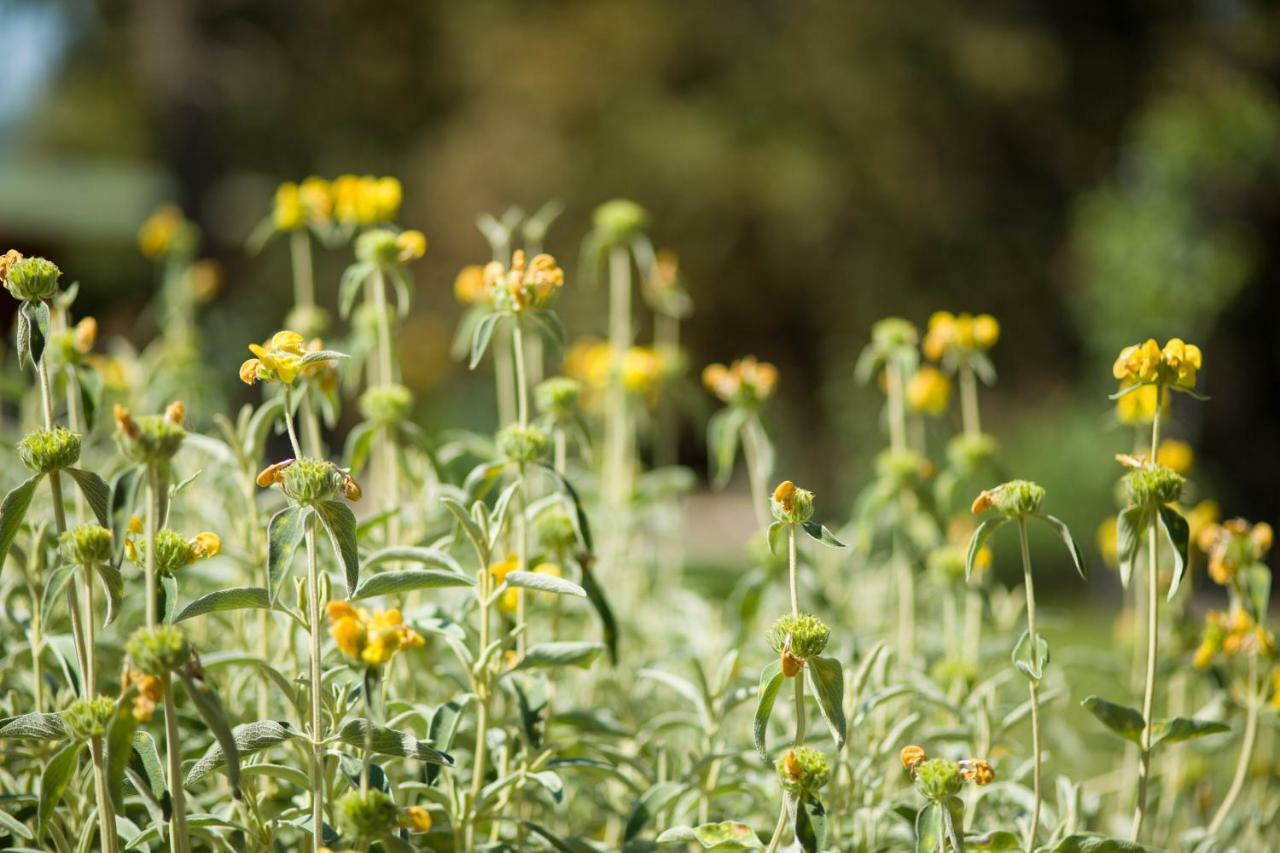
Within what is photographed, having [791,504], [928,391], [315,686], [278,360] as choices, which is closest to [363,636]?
[315,686]

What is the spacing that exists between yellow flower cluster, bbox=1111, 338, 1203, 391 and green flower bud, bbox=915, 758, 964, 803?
0.31m

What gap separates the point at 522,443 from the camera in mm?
932

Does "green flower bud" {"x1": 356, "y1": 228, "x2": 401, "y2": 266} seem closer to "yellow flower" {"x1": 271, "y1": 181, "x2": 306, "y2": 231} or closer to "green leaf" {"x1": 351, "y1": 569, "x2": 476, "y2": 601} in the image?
"yellow flower" {"x1": 271, "y1": 181, "x2": 306, "y2": 231}

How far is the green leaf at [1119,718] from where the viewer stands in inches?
33.7

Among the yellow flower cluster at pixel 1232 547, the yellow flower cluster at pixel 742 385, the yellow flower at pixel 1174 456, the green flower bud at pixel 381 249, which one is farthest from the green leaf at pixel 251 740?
the yellow flower at pixel 1174 456

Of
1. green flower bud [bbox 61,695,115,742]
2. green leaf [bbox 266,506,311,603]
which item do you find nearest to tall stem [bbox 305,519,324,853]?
green leaf [bbox 266,506,311,603]

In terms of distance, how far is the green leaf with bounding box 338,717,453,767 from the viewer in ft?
2.52

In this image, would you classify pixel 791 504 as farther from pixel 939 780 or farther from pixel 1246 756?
pixel 1246 756

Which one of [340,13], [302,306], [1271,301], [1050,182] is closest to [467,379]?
[340,13]

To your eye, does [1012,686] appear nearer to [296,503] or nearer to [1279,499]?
[296,503]

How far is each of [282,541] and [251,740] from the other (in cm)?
15

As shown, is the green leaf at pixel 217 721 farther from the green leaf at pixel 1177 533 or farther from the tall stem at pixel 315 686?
the green leaf at pixel 1177 533

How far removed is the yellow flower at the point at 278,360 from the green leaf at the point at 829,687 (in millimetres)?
389

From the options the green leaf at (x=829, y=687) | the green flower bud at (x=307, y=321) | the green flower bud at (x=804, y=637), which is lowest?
the green leaf at (x=829, y=687)
